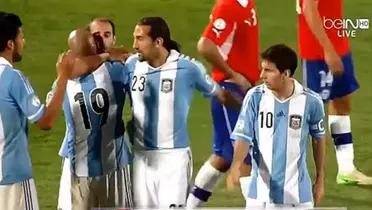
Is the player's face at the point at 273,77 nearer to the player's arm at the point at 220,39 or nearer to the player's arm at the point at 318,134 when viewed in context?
the player's arm at the point at 318,134

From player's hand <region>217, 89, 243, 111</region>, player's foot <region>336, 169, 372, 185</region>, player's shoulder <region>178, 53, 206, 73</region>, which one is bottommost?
player's foot <region>336, 169, 372, 185</region>

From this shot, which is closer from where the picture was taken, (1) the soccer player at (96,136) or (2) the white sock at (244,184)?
(1) the soccer player at (96,136)

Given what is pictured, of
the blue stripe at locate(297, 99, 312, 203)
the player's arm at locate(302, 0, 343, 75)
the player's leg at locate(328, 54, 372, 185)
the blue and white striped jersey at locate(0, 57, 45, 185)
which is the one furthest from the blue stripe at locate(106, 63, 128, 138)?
the player's leg at locate(328, 54, 372, 185)

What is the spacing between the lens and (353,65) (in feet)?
15.8

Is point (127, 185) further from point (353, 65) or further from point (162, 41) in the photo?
point (353, 65)

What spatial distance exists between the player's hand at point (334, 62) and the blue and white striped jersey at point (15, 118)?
54.6 inches

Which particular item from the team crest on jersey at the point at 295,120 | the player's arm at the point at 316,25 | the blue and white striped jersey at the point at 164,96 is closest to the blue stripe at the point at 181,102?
the blue and white striped jersey at the point at 164,96

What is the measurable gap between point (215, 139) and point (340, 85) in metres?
0.63

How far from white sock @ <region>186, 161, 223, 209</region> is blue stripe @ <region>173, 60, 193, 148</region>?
467 mm

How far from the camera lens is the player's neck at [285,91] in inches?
155

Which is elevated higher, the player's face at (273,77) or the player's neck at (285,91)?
the player's face at (273,77)

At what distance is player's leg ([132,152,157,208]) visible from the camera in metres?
4.18

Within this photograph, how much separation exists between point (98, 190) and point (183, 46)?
39.3 inches

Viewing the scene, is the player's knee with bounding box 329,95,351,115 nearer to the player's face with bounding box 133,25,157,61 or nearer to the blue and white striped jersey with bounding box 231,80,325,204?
the blue and white striped jersey with bounding box 231,80,325,204
